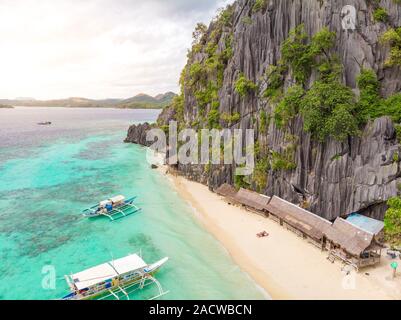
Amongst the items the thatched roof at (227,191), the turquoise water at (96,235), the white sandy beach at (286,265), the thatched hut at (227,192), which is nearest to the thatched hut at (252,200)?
the white sandy beach at (286,265)

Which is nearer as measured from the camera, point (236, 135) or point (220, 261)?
point (220, 261)

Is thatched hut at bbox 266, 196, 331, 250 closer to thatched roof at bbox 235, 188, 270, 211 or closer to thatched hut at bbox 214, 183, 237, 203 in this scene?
thatched roof at bbox 235, 188, 270, 211

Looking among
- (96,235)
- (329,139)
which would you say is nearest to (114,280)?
(96,235)

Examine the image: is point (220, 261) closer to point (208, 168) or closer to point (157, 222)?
point (157, 222)

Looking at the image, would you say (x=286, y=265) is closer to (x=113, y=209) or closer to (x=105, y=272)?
(x=105, y=272)

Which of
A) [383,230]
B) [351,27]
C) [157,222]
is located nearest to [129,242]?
[157,222]

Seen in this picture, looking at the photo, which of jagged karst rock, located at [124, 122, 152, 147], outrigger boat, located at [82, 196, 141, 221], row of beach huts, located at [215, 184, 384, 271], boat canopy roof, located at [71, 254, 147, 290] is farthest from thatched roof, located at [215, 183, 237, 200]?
jagged karst rock, located at [124, 122, 152, 147]
